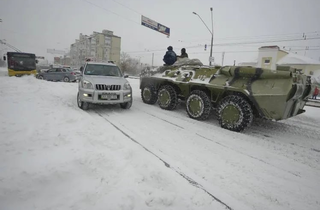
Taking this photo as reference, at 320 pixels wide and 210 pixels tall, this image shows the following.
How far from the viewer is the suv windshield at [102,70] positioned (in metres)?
6.88

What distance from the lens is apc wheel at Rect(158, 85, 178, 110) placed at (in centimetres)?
673

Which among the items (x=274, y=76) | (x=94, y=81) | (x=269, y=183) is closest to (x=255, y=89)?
(x=274, y=76)

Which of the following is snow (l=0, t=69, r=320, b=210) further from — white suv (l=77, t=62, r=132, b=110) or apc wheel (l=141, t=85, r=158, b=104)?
apc wheel (l=141, t=85, r=158, b=104)

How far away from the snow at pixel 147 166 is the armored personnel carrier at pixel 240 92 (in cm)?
63

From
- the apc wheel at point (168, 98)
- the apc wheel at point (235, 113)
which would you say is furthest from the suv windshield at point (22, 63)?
the apc wheel at point (235, 113)

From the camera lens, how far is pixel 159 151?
3438mm

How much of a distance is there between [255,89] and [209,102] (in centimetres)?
144

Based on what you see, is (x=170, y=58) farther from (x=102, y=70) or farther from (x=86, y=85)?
(x=86, y=85)

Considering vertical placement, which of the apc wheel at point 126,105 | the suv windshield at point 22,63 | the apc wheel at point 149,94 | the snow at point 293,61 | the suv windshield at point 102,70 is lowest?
the apc wheel at point 126,105

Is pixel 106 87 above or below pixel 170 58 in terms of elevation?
below

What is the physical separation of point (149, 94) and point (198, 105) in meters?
2.84

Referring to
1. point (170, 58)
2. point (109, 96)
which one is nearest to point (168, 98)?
point (170, 58)

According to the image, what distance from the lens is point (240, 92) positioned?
4.77m

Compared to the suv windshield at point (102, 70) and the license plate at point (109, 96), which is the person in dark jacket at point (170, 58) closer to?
the suv windshield at point (102, 70)
